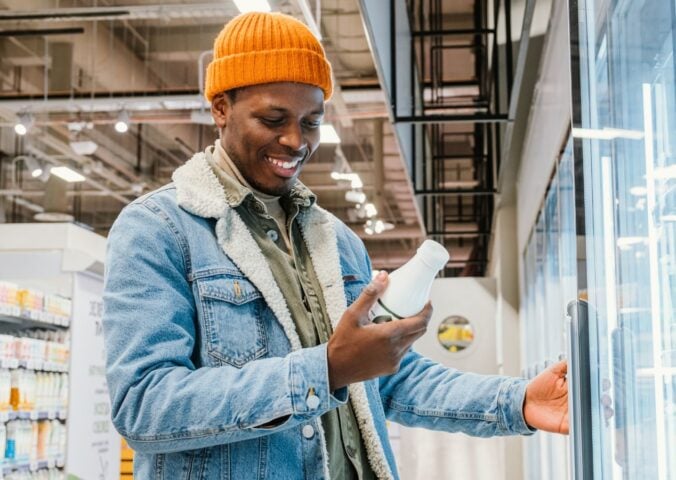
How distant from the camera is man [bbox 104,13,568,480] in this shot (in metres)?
1.44

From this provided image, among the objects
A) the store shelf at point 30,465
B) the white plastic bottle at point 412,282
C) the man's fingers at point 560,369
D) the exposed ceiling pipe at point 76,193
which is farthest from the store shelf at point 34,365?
the exposed ceiling pipe at point 76,193

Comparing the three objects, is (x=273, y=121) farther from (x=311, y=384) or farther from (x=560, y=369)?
(x=560, y=369)

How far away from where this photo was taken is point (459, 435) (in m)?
8.83

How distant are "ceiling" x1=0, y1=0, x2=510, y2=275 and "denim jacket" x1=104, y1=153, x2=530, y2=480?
549 centimetres

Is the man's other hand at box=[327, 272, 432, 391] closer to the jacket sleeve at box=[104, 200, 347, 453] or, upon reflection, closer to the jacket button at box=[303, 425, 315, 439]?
the jacket sleeve at box=[104, 200, 347, 453]

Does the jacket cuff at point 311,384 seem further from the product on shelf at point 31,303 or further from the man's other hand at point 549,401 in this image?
the product on shelf at point 31,303

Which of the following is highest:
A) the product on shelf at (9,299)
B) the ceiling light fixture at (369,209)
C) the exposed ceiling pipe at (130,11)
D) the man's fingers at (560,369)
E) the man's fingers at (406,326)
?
the exposed ceiling pipe at (130,11)

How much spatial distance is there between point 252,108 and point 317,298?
0.35 m

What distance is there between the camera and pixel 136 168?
1537 centimetres

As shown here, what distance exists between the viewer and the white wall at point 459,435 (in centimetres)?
870

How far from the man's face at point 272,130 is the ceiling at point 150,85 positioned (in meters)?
5.48

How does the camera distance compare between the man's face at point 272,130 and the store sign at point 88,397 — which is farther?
the store sign at point 88,397

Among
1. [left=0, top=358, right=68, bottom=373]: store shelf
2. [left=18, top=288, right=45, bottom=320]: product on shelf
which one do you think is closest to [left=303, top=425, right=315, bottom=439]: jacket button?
[left=0, top=358, right=68, bottom=373]: store shelf

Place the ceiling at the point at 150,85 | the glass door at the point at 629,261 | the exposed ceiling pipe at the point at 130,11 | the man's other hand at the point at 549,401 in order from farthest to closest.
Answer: the ceiling at the point at 150,85
the exposed ceiling pipe at the point at 130,11
the man's other hand at the point at 549,401
the glass door at the point at 629,261
